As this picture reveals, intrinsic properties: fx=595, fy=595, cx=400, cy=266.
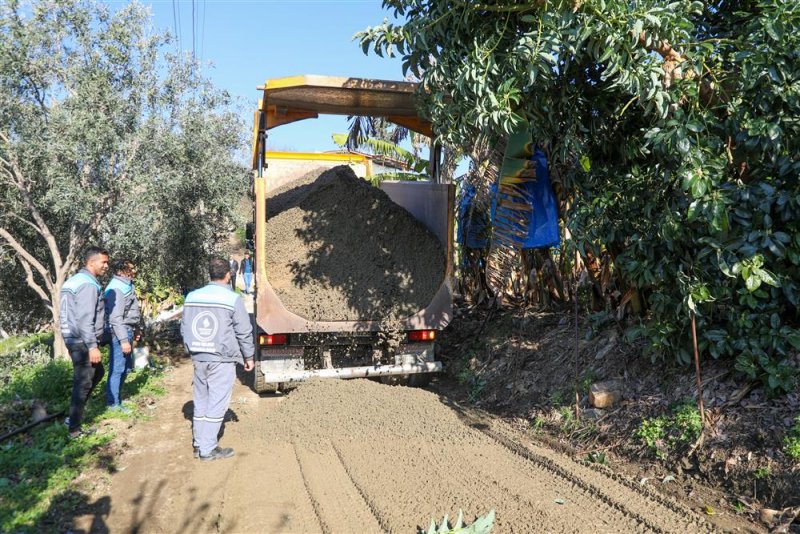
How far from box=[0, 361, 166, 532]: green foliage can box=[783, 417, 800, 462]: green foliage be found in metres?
4.68

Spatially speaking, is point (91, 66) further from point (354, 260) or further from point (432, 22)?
point (432, 22)

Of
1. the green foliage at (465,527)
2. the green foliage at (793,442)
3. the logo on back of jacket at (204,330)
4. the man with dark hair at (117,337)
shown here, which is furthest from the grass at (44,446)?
the green foliage at (793,442)

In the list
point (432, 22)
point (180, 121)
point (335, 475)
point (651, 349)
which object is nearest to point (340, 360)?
point (335, 475)

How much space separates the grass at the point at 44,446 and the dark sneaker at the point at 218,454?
78 cm

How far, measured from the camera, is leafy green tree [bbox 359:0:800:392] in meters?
4.00

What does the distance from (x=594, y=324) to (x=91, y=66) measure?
21.9ft

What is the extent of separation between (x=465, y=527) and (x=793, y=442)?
7.19 ft

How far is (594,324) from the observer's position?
6.46m

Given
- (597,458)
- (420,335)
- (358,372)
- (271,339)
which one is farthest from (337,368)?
(597,458)

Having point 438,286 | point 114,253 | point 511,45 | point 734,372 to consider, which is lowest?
point 734,372

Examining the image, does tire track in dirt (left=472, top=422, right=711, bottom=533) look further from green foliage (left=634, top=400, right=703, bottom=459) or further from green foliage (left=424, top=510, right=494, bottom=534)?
green foliage (left=424, top=510, right=494, bottom=534)

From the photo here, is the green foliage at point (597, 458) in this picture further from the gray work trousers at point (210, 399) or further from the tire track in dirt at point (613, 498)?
the gray work trousers at point (210, 399)

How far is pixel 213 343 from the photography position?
5074mm

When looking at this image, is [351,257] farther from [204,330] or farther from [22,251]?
[22,251]
